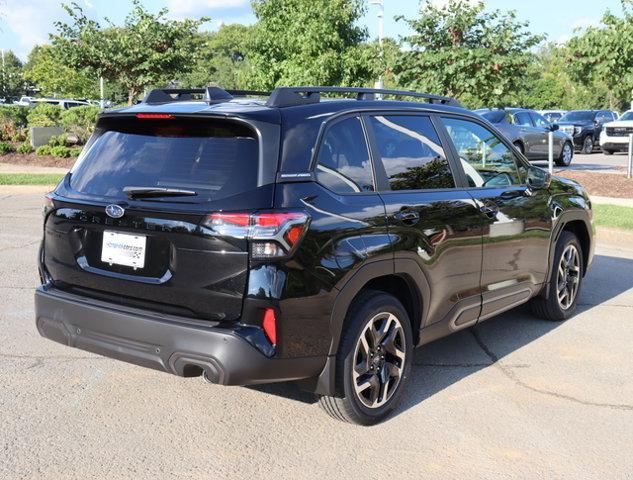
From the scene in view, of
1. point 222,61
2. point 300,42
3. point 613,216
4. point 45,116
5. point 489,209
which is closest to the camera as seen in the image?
point 489,209

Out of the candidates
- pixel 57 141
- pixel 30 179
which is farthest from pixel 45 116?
pixel 30 179

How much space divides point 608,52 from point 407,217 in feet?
44.3

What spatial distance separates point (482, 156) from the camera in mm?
5551

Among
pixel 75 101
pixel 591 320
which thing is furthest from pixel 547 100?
pixel 591 320

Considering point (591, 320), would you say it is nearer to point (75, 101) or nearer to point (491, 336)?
point (491, 336)

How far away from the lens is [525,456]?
388cm

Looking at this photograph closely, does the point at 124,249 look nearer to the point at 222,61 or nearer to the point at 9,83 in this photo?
the point at 9,83

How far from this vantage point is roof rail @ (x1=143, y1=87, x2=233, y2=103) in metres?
4.32

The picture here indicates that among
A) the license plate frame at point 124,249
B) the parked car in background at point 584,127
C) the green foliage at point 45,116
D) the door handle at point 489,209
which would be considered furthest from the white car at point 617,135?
the license plate frame at point 124,249

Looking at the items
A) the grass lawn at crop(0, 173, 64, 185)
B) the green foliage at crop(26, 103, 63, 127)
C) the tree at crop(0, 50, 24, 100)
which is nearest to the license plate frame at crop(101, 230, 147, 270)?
the grass lawn at crop(0, 173, 64, 185)

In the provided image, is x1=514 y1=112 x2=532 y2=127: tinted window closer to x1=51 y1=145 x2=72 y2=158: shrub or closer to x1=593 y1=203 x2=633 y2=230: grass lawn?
x1=593 y1=203 x2=633 y2=230: grass lawn

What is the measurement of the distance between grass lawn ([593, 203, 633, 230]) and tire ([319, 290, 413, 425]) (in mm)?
7214

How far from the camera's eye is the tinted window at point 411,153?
446 centimetres

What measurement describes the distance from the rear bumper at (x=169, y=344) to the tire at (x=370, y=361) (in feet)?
0.77
